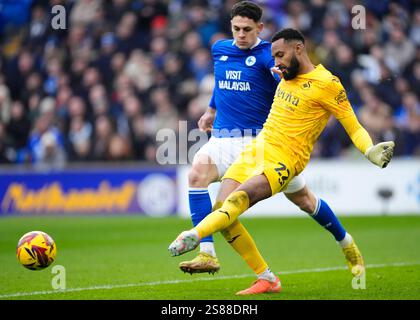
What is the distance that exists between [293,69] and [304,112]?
402 mm

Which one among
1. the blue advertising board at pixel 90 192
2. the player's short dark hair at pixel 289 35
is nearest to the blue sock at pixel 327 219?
the player's short dark hair at pixel 289 35

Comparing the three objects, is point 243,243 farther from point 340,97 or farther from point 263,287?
point 340,97

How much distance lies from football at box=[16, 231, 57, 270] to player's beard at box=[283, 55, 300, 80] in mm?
2835

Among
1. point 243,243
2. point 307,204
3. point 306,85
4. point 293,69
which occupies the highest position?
point 293,69

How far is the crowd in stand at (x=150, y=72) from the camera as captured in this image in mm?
17625

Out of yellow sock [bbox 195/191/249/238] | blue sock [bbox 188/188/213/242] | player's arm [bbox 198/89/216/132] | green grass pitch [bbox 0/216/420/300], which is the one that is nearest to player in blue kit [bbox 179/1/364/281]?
blue sock [bbox 188/188/213/242]

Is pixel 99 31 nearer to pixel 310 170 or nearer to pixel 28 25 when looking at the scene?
pixel 28 25

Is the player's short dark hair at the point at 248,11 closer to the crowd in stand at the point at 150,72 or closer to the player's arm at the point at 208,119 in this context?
the player's arm at the point at 208,119

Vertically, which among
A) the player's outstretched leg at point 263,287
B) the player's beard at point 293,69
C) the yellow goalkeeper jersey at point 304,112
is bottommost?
the player's outstretched leg at point 263,287

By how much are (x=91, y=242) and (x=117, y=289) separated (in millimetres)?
5207

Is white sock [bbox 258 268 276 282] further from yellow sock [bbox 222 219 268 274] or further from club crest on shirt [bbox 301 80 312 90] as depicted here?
club crest on shirt [bbox 301 80 312 90]

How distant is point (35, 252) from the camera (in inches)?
322

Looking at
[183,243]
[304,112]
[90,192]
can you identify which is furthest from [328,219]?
[90,192]
